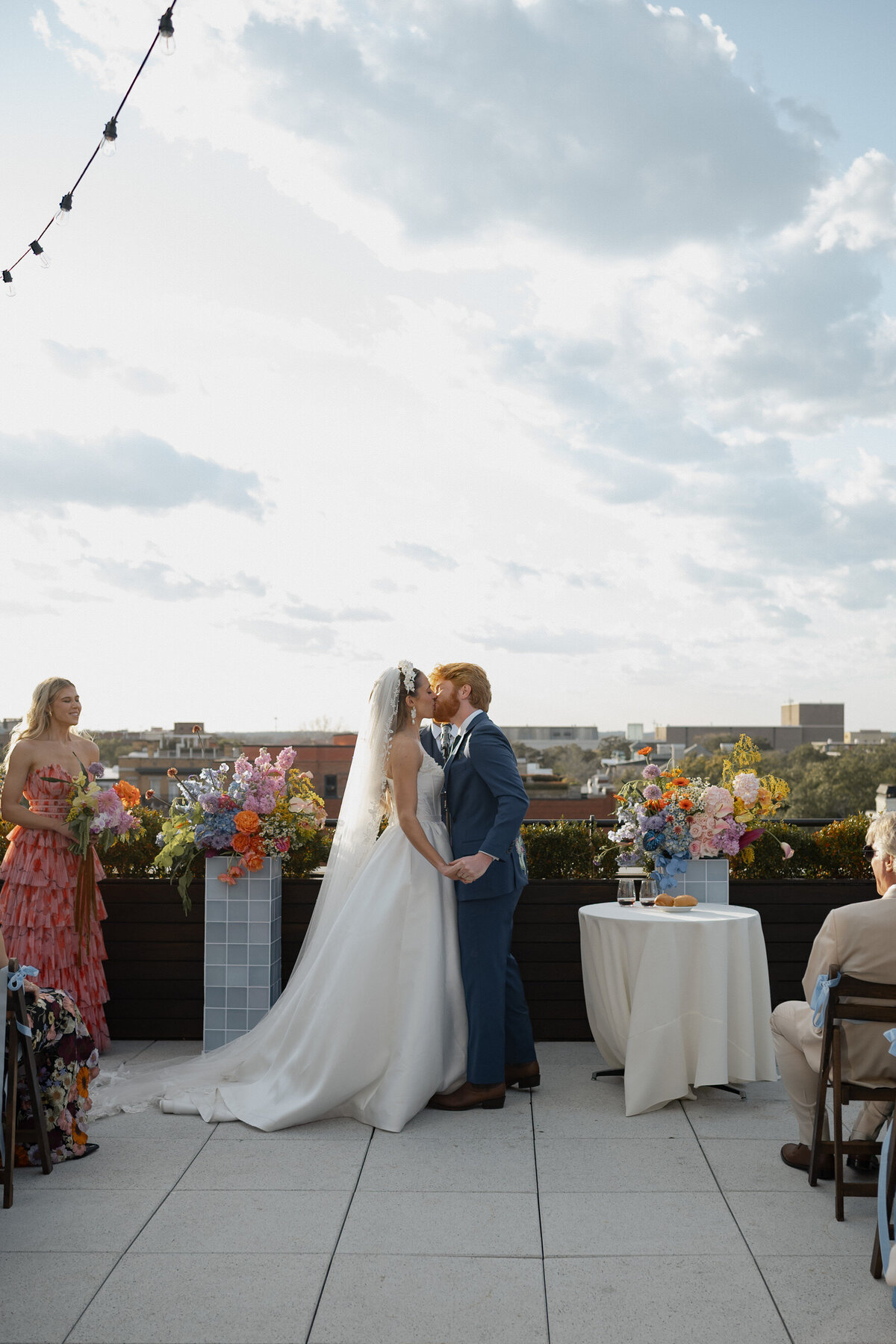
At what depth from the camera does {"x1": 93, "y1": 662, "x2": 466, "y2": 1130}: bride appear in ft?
13.4

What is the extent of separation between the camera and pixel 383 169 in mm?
6684

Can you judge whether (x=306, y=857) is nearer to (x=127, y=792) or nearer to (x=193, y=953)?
(x=193, y=953)

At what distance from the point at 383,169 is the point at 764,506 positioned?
39.0ft

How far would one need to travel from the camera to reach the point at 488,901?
4328mm

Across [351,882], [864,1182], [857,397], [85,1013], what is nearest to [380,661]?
[351,882]

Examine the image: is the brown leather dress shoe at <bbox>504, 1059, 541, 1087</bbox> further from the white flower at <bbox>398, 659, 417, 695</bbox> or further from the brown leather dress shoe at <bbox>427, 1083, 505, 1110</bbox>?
the white flower at <bbox>398, 659, 417, 695</bbox>

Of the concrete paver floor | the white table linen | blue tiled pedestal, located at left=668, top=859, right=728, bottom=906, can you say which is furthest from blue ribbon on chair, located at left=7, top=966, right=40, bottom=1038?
blue tiled pedestal, located at left=668, top=859, right=728, bottom=906

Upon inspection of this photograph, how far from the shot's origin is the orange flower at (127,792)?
5199mm

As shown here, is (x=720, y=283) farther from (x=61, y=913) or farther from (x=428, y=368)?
(x=61, y=913)

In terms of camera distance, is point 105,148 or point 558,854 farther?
point 558,854

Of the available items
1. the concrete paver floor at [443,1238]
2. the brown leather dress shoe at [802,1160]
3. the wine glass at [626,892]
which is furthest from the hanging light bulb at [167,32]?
the brown leather dress shoe at [802,1160]

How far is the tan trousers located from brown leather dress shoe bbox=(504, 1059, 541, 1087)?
128cm

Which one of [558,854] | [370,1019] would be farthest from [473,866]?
[558,854]

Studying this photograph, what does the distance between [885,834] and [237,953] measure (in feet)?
10.5
